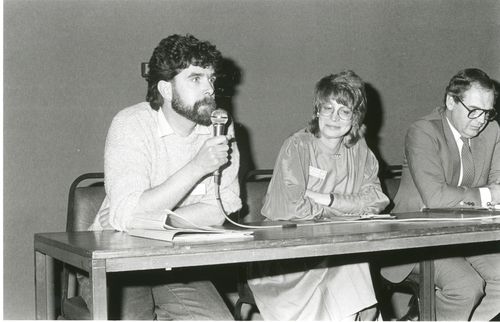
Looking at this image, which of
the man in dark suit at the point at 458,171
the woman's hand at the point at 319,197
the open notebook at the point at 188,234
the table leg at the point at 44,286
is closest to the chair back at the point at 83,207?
the table leg at the point at 44,286

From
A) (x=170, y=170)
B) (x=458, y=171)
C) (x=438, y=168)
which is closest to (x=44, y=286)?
(x=170, y=170)

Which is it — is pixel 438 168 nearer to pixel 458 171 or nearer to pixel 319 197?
pixel 458 171

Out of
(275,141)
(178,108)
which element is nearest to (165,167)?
(178,108)

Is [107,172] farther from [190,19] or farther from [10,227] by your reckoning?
[190,19]

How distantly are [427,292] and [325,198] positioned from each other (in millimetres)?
624

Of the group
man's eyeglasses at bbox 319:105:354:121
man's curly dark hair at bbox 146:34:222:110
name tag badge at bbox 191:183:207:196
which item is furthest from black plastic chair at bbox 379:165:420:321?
man's curly dark hair at bbox 146:34:222:110

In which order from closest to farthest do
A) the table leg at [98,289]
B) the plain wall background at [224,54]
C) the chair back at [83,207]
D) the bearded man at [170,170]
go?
the table leg at [98,289] → the bearded man at [170,170] → the chair back at [83,207] → the plain wall background at [224,54]

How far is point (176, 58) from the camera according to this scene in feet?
8.30

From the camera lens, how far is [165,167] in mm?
2486

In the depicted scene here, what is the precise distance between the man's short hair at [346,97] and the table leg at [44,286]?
1.44 m

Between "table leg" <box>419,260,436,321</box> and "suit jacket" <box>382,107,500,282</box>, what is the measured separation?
0.08 m

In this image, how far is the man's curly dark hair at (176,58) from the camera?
2.53 metres

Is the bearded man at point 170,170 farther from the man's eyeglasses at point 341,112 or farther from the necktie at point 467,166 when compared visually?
the necktie at point 467,166

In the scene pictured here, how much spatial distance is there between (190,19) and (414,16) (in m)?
1.69
